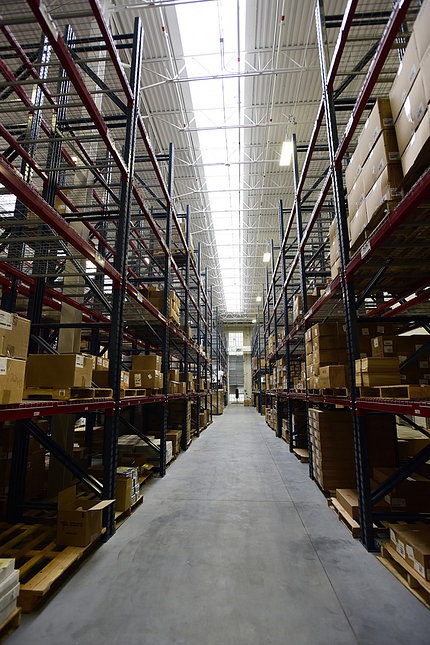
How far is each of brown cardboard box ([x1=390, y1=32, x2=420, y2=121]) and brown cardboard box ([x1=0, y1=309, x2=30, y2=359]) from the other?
11.8ft

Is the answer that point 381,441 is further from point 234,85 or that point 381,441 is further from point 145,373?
point 234,85

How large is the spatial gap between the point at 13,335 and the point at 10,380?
0.34 meters

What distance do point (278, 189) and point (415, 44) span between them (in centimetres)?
1260

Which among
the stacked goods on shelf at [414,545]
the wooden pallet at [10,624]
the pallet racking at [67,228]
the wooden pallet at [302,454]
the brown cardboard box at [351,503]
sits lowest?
the wooden pallet at [302,454]

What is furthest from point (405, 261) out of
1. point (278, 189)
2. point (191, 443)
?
point (278, 189)

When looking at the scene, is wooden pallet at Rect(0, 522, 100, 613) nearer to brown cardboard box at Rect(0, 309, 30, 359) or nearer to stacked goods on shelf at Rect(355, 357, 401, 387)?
brown cardboard box at Rect(0, 309, 30, 359)

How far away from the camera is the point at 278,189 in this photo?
14430 mm

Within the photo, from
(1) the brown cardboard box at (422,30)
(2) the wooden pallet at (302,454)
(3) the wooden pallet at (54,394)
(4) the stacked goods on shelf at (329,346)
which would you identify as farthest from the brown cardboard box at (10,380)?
(2) the wooden pallet at (302,454)

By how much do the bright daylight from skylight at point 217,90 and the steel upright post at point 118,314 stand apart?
16.9ft

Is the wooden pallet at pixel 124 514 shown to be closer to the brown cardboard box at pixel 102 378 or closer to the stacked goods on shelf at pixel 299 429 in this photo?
the brown cardboard box at pixel 102 378

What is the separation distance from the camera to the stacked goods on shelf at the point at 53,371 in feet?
10.0

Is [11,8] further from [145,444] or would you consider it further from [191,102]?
[145,444]

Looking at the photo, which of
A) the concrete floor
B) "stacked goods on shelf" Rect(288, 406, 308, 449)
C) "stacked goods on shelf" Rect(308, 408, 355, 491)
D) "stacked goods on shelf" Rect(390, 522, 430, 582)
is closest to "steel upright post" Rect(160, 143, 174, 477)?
the concrete floor

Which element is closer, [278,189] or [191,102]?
[191,102]
